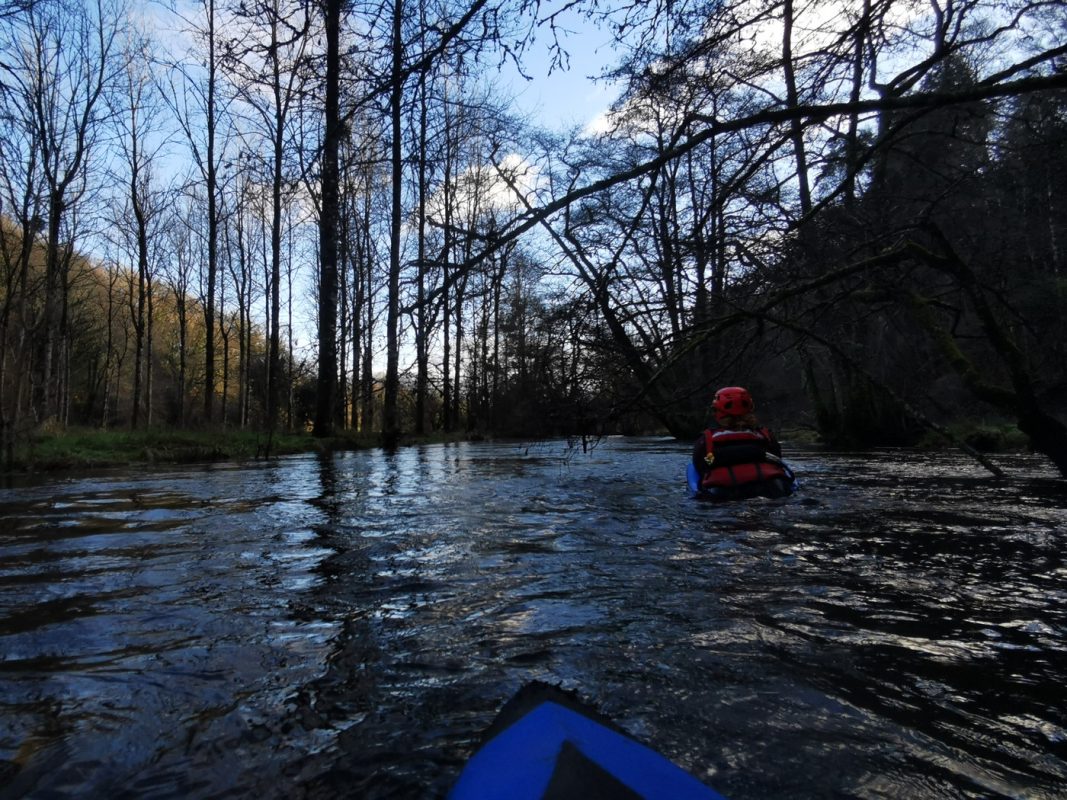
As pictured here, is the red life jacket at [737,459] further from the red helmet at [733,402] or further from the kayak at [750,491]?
the red helmet at [733,402]

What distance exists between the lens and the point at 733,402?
666cm

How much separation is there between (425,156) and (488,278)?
0.64 metres

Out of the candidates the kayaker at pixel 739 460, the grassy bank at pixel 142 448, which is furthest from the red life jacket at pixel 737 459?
the grassy bank at pixel 142 448

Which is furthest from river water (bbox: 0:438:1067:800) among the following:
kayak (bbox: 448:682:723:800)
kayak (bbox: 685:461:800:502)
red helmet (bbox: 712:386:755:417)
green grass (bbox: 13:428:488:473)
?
green grass (bbox: 13:428:488:473)

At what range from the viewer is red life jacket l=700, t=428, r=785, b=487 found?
654 cm

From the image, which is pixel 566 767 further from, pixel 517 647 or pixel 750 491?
pixel 750 491

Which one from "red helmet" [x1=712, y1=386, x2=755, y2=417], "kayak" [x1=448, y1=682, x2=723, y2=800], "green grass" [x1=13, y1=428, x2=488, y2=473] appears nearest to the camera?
"kayak" [x1=448, y1=682, x2=723, y2=800]

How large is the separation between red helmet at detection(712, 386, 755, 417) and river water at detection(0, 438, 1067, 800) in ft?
4.29

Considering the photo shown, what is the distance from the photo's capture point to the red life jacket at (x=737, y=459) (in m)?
6.54

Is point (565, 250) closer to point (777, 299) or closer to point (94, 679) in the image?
point (777, 299)

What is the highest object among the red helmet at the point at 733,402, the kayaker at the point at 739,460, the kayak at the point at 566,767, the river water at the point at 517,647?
the red helmet at the point at 733,402

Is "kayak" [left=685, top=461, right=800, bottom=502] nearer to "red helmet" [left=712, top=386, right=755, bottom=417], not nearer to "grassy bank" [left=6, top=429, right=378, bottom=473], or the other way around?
"red helmet" [left=712, top=386, right=755, bottom=417]

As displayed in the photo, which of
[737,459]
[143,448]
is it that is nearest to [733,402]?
[737,459]

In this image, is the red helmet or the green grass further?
the green grass
